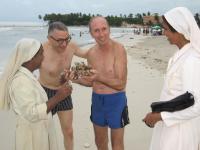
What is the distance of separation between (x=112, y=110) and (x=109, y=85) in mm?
332

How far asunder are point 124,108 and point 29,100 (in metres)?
1.54

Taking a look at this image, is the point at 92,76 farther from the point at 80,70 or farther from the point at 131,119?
the point at 131,119

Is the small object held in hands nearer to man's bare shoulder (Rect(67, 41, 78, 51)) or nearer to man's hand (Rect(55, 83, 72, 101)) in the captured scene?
man's hand (Rect(55, 83, 72, 101))

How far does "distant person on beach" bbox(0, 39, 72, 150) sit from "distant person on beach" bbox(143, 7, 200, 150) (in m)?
0.98

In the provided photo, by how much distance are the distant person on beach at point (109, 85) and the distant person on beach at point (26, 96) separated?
0.96 meters

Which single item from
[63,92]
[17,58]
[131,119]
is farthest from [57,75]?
[131,119]

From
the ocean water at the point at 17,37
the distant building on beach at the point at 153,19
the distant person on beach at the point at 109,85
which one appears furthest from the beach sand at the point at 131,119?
the ocean water at the point at 17,37

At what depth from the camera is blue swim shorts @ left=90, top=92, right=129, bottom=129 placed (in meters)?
4.55

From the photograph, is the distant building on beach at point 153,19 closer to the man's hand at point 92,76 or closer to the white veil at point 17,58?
the man's hand at point 92,76

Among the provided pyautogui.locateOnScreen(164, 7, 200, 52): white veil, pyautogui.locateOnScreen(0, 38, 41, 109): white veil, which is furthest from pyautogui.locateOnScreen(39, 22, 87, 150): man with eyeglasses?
pyautogui.locateOnScreen(164, 7, 200, 52): white veil

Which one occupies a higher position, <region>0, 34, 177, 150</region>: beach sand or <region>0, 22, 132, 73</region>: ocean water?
<region>0, 34, 177, 150</region>: beach sand

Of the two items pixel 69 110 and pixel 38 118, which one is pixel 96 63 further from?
pixel 38 118

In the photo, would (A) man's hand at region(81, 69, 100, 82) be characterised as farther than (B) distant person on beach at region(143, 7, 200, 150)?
Yes

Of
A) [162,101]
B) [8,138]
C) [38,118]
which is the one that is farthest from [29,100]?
[8,138]
